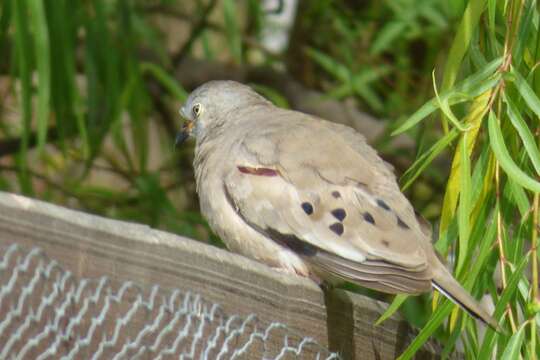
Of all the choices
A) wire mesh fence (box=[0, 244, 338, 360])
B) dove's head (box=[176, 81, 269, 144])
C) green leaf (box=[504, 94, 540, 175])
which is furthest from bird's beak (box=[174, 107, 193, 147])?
wire mesh fence (box=[0, 244, 338, 360])

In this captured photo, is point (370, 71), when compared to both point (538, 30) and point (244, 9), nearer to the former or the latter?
point (244, 9)

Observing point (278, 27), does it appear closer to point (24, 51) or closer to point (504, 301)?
point (24, 51)

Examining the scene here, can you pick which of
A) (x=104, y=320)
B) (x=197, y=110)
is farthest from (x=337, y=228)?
(x=197, y=110)

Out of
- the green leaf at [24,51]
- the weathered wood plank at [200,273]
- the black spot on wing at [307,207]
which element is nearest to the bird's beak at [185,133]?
the green leaf at [24,51]

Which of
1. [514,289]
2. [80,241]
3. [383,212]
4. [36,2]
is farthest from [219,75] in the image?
[80,241]

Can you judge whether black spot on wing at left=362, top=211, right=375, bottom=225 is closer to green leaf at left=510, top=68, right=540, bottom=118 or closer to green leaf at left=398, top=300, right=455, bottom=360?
green leaf at left=398, top=300, right=455, bottom=360
